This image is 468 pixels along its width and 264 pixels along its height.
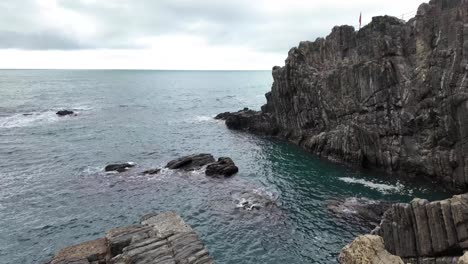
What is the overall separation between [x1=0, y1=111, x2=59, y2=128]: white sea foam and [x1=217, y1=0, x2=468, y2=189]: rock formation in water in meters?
84.9

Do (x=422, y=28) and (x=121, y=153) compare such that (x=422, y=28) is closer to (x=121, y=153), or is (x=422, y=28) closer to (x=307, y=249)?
(x=307, y=249)

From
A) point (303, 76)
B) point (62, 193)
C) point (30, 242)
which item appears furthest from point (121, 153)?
point (303, 76)

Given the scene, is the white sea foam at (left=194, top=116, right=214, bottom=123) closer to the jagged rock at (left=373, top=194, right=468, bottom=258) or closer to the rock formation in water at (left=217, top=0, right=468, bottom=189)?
the rock formation in water at (left=217, top=0, right=468, bottom=189)

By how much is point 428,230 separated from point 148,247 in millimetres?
21191

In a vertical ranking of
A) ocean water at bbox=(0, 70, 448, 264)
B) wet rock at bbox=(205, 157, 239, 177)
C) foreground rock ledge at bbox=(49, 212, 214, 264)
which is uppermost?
foreground rock ledge at bbox=(49, 212, 214, 264)

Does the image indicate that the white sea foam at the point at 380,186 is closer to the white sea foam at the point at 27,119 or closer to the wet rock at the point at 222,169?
the wet rock at the point at 222,169

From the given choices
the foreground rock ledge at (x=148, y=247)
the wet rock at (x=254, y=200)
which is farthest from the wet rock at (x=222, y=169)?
the foreground rock ledge at (x=148, y=247)

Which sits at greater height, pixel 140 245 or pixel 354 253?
pixel 354 253

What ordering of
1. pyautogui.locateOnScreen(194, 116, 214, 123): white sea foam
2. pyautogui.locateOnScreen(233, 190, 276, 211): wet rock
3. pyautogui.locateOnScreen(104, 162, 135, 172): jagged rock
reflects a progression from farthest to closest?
pyautogui.locateOnScreen(194, 116, 214, 123): white sea foam
pyautogui.locateOnScreen(104, 162, 135, 172): jagged rock
pyautogui.locateOnScreen(233, 190, 276, 211): wet rock

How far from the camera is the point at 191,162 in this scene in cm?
7088

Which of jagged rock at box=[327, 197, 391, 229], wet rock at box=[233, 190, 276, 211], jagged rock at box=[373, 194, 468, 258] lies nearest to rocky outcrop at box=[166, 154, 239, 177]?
wet rock at box=[233, 190, 276, 211]

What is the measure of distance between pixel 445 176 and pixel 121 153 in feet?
204

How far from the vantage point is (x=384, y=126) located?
211 ft

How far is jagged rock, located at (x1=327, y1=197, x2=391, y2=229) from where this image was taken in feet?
149
